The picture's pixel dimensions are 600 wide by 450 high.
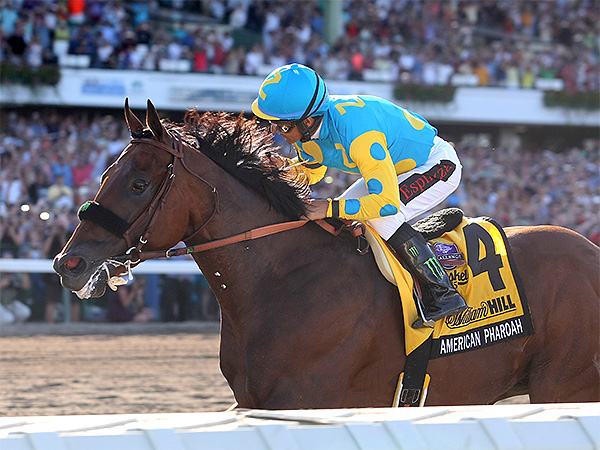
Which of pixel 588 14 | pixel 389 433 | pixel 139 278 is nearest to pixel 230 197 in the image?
pixel 389 433

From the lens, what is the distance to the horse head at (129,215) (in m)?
2.81

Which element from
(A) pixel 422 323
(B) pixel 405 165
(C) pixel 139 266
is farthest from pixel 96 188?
(A) pixel 422 323

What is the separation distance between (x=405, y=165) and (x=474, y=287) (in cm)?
62

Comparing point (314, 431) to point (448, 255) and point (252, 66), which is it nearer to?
point (448, 255)

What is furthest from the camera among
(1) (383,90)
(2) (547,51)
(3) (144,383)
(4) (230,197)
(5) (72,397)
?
(2) (547,51)

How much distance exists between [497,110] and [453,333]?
14.7m

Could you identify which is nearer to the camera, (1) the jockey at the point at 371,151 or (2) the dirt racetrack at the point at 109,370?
(1) the jockey at the point at 371,151

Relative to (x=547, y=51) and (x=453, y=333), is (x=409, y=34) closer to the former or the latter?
(x=547, y=51)

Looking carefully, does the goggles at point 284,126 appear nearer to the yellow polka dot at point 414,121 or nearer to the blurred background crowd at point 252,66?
the yellow polka dot at point 414,121

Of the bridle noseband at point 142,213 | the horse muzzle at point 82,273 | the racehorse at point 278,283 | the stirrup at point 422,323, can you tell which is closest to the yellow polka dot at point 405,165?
the racehorse at point 278,283

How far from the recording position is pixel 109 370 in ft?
21.3

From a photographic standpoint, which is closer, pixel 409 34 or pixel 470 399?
pixel 470 399

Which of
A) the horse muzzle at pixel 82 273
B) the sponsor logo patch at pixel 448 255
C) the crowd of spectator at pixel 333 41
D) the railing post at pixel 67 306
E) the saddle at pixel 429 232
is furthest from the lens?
the crowd of spectator at pixel 333 41

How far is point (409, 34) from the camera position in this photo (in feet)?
56.7
